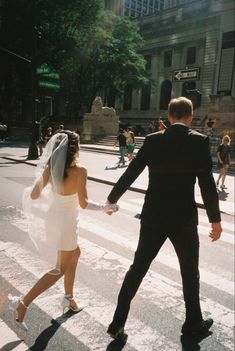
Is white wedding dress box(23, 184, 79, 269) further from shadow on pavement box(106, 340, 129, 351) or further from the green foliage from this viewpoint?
the green foliage

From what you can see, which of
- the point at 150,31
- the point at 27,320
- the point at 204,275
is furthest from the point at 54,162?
the point at 150,31

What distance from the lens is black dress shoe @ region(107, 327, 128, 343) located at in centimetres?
358

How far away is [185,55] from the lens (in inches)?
2077

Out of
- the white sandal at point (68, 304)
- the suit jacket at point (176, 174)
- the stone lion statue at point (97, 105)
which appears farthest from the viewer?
the stone lion statue at point (97, 105)

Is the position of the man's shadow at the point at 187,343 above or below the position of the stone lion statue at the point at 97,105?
below

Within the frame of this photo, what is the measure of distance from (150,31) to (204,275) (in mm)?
55768

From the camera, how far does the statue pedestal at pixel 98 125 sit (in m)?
36.9

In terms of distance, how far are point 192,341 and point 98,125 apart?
33979 mm

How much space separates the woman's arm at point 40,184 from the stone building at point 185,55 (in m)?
38.1

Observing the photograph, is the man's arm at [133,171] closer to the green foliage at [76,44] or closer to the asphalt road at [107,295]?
the asphalt road at [107,295]

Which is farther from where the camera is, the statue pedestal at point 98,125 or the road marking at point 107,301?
the statue pedestal at point 98,125

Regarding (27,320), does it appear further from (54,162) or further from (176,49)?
(176,49)

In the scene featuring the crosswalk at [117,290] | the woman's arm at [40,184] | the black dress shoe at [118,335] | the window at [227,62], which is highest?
the window at [227,62]

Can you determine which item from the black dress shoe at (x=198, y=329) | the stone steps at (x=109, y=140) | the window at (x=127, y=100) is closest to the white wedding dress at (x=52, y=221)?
the black dress shoe at (x=198, y=329)
